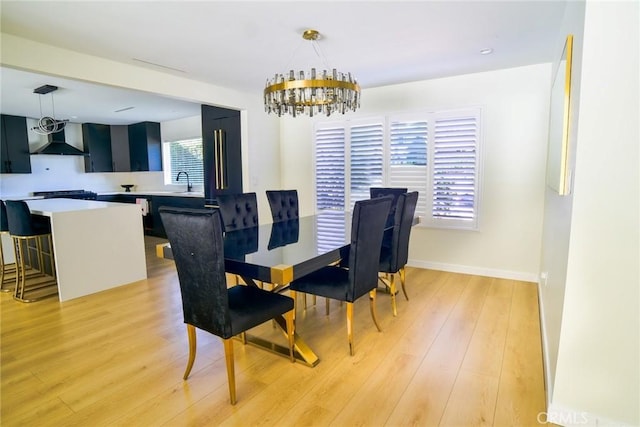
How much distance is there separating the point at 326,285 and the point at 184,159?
18.3ft

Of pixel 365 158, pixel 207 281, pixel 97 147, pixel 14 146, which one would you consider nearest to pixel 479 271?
pixel 365 158

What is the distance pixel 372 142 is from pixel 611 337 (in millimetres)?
3456

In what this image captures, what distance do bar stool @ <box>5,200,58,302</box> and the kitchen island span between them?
171 millimetres

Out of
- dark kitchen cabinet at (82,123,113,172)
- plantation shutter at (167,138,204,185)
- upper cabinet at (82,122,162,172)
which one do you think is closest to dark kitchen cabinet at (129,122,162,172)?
upper cabinet at (82,122,162,172)

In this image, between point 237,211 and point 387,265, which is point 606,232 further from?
point 237,211

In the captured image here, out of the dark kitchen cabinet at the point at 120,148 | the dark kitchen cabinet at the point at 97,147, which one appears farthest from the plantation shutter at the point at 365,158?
the dark kitchen cabinet at the point at 97,147

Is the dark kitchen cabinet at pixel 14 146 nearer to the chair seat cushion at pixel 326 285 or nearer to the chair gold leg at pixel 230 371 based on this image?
the chair seat cushion at pixel 326 285

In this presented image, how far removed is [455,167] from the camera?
160 inches

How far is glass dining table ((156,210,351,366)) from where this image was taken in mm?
1915

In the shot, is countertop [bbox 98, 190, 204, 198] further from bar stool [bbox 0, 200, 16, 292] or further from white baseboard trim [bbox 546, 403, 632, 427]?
white baseboard trim [bbox 546, 403, 632, 427]

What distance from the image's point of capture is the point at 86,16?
2.39 metres

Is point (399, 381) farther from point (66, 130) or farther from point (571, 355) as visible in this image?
point (66, 130)

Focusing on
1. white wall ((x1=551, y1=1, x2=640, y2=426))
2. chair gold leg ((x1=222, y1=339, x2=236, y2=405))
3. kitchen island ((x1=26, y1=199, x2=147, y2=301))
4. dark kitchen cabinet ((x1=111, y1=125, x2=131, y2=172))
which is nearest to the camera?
white wall ((x1=551, y1=1, x2=640, y2=426))

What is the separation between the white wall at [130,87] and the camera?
287 centimetres
